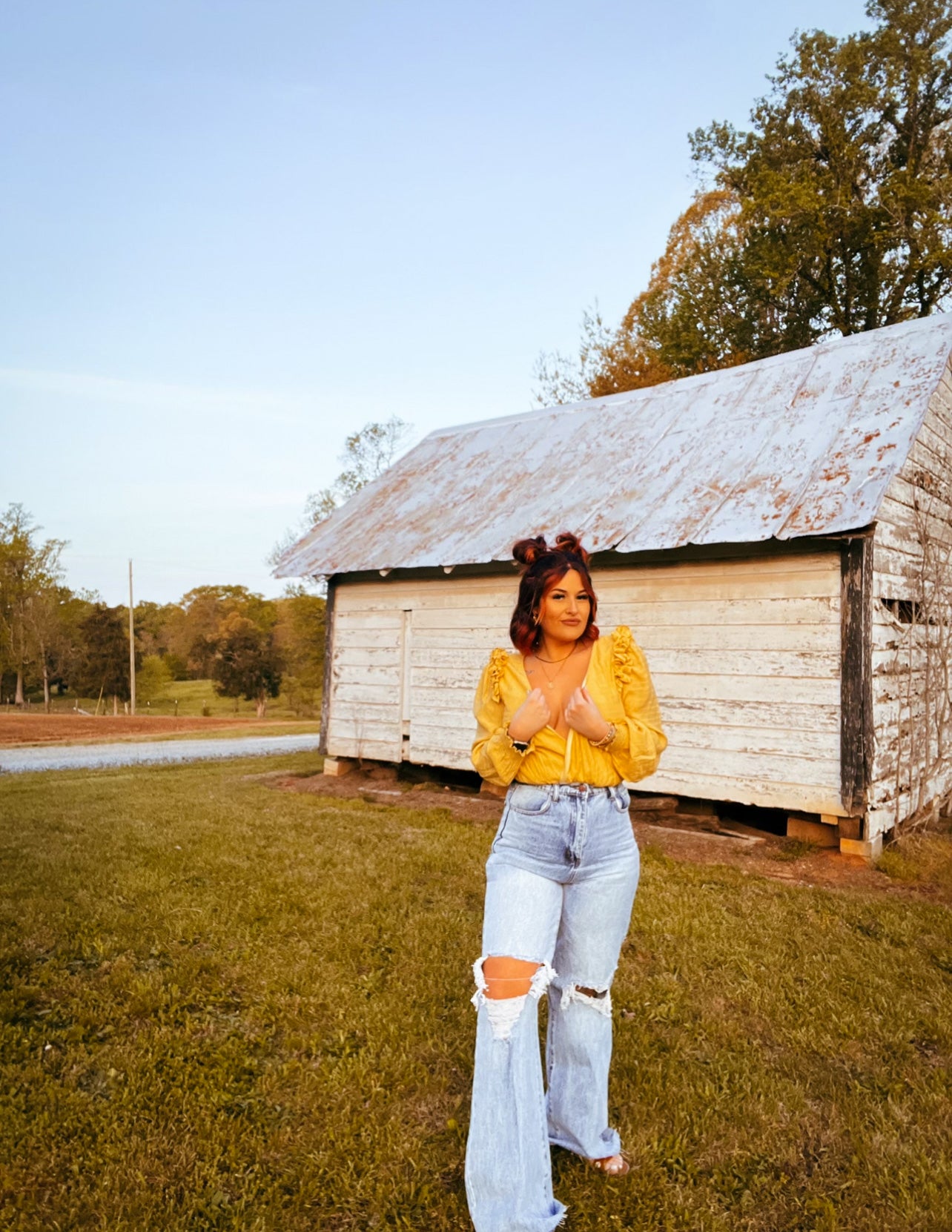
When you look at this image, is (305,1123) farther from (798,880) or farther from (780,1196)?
(798,880)

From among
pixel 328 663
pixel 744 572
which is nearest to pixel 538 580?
pixel 744 572

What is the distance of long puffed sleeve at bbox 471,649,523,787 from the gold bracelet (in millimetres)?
244

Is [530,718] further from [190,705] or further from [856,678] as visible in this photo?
[190,705]

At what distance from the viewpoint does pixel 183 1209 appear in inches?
117

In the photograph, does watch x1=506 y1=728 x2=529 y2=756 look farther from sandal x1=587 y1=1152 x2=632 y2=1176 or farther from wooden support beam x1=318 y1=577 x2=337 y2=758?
wooden support beam x1=318 y1=577 x2=337 y2=758

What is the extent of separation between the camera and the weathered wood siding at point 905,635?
7.98 m

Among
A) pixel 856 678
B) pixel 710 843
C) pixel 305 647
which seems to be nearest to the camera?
pixel 856 678

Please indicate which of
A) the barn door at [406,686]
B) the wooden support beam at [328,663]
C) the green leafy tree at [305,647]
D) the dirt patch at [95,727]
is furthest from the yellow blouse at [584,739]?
the green leafy tree at [305,647]

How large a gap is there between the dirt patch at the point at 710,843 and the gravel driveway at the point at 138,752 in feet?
20.6

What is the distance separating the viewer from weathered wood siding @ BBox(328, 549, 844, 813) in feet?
26.2

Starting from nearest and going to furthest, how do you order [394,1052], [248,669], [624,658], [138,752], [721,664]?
[624,658]
[394,1052]
[721,664]
[138,752]
[248,669]

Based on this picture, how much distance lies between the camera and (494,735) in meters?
2.96

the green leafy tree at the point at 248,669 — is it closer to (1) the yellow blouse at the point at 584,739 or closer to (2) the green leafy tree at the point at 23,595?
(2) the green leafy tree at the point at 23,595

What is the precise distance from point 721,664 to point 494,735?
6180 mm
